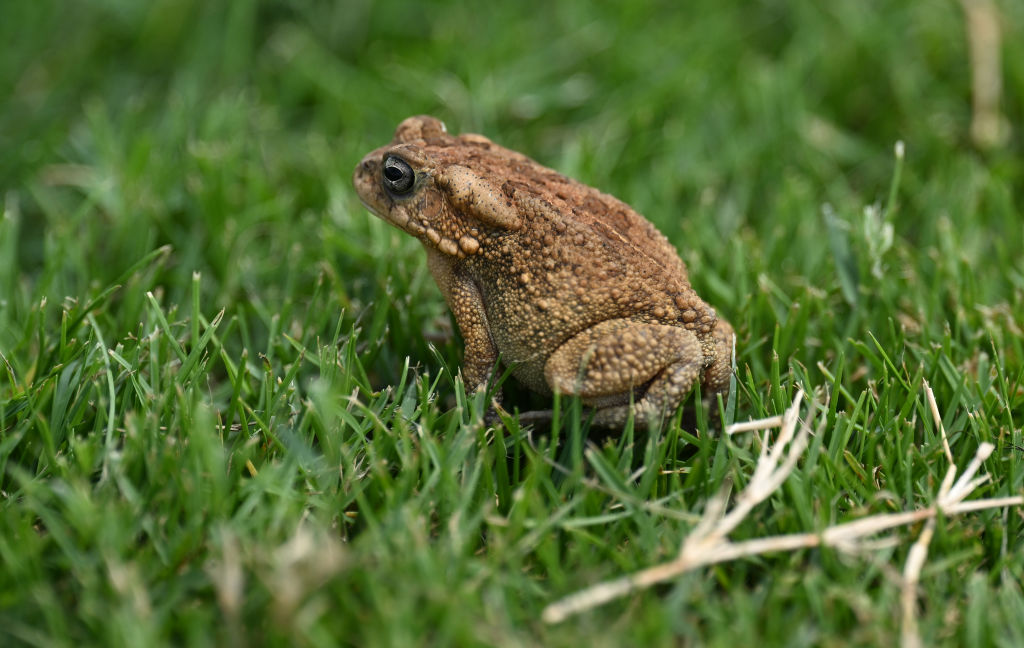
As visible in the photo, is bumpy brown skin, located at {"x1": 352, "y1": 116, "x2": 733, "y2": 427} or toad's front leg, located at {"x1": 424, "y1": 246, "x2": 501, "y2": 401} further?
toad's front leg, located at {"x1": 424, "y1": 246, "x2": 501, "y2": 401}

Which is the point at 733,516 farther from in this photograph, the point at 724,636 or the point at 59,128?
the point at 59,128

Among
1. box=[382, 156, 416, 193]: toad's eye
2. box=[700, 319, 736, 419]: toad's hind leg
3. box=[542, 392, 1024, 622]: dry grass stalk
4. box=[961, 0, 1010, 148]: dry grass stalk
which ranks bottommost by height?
box=[542, 392, 1024, 622]: dry grass stalk

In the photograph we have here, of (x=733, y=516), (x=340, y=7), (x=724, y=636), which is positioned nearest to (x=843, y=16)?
(x=340, y=7)

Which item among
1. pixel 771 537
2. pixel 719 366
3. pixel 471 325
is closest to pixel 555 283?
pixel 471 325

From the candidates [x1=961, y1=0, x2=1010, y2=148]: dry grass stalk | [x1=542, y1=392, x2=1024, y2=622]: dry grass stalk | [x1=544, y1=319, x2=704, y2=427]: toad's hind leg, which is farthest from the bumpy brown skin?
[x1=961, y1=0, x2=1010, y2=148]: dry grass stalk

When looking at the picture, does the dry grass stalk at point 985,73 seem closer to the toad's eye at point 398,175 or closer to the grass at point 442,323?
the grass at point 442,323

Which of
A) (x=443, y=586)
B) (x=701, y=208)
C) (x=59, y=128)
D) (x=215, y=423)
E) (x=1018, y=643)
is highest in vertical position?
(x=59, y=128)

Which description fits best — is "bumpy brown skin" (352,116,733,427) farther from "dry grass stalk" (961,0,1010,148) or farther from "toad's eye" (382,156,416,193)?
"dry grass stalk" (961,0,1010,148)
